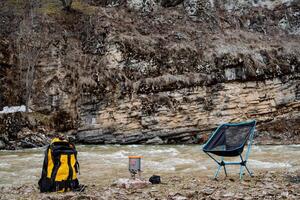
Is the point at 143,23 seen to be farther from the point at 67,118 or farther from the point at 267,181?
the point at 267,181

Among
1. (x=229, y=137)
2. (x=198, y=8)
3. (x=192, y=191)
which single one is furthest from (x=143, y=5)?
(x=192, y=191)

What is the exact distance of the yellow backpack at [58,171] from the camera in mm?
3990

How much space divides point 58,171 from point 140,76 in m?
10.9

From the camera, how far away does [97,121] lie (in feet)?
45.4

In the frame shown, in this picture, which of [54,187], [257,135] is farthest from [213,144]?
[257,135]

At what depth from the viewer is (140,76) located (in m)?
14.7

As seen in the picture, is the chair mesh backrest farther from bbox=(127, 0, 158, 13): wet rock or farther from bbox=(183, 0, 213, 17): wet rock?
bbox=(127, 0, 158, 13): wet rock

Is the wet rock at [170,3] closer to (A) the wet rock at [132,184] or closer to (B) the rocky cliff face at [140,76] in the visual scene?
(B) the rocky cliff face at [140,76]

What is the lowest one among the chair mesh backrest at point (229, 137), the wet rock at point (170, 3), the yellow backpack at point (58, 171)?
the yellow backpack at point (58, 171)

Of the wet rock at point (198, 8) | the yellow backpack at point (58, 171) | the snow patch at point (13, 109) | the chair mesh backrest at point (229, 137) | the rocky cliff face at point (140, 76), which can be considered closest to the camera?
the yellow backpack at point (58, 171)

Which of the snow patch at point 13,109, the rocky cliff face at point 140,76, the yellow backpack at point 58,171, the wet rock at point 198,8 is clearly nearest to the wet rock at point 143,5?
the rocky cliff face at point 140,76

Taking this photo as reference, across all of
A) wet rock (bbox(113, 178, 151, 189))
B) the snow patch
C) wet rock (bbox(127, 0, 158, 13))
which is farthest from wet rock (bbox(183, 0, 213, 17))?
wet rock (bbox(113, 178, 151, 189))

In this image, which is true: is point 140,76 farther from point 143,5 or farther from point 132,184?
point 132,184

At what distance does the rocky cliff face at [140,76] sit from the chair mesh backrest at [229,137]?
8609 mm
